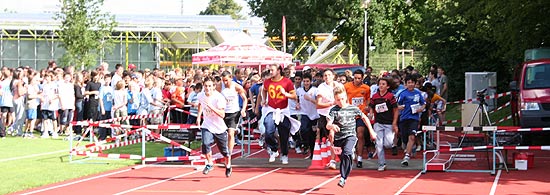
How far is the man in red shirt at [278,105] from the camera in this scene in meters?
17.2

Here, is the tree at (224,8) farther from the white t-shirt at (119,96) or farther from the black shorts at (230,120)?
the black shorts at (230,120)

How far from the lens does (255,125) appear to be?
2323cm

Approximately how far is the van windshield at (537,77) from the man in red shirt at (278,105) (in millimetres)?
5985

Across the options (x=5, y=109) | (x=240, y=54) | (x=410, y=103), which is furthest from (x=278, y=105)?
(x=240, y=54)

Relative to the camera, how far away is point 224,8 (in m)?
150

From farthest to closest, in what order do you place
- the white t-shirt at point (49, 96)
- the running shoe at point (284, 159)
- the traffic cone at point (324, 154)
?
the white t-shirt at point (49, 96), the running shoe at point (284, 159), the traffic cone at point (324, 154)

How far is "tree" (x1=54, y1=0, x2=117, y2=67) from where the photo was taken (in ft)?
141

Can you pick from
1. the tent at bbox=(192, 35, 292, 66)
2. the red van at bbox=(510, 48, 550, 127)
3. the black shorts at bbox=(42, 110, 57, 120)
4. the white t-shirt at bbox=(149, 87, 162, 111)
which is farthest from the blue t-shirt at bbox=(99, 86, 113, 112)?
the red van at bbox=(510, 48, 550, 127)

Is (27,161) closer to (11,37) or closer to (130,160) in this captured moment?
(130,160)

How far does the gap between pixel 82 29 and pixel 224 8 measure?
108015mm

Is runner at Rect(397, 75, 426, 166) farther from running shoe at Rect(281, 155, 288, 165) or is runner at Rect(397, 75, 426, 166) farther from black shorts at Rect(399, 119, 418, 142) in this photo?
running shoe at Rect(281, 155, 288, 165)

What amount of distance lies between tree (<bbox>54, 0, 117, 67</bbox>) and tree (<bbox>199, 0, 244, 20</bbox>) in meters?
99.9

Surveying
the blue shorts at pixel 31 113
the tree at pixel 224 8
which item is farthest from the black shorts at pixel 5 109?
the tree at pixel 224 8

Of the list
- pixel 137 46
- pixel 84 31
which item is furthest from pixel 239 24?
pixel 84 31
